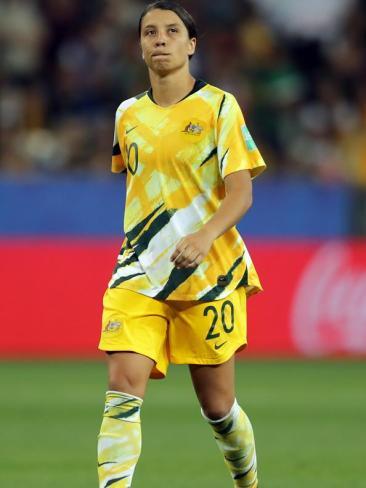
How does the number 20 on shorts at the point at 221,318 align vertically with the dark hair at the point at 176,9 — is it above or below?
below

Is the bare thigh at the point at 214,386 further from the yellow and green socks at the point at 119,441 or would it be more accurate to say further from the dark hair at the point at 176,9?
the dark hair at the point at 176,9

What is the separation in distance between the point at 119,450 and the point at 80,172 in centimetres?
1006

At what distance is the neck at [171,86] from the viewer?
6109 mm

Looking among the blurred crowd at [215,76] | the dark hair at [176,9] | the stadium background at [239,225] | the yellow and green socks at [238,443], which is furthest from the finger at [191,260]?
the blurred crowd at [215,76]

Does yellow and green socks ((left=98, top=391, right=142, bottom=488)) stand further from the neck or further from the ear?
the ear

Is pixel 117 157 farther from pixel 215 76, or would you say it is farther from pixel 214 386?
pixel 215 76

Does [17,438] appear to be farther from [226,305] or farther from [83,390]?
[226,305]

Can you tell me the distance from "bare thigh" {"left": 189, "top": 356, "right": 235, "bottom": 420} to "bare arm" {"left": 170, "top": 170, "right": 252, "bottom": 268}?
0.72 meters

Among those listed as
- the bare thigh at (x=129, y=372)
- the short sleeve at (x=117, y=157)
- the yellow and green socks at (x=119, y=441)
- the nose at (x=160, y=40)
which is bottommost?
the yellow and green socks at (x=119, y=441)

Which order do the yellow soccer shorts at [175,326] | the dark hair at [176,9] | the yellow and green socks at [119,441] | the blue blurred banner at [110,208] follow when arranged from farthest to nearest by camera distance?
the blue blurred banner at [110,208] → the dark hair at [176,9] → the yellow soccer shorts at [175,326] → the yellow and green socks at [119,441]

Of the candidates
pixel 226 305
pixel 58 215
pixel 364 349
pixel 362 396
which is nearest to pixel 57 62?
pixel 58 215

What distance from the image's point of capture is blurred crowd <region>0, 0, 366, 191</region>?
16.2m

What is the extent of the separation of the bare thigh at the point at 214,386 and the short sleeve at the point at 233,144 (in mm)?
878

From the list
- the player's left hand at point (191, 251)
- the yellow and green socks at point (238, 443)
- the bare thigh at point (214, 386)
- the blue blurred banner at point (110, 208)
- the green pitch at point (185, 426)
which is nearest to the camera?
the player's left hand at point (191, 251)
